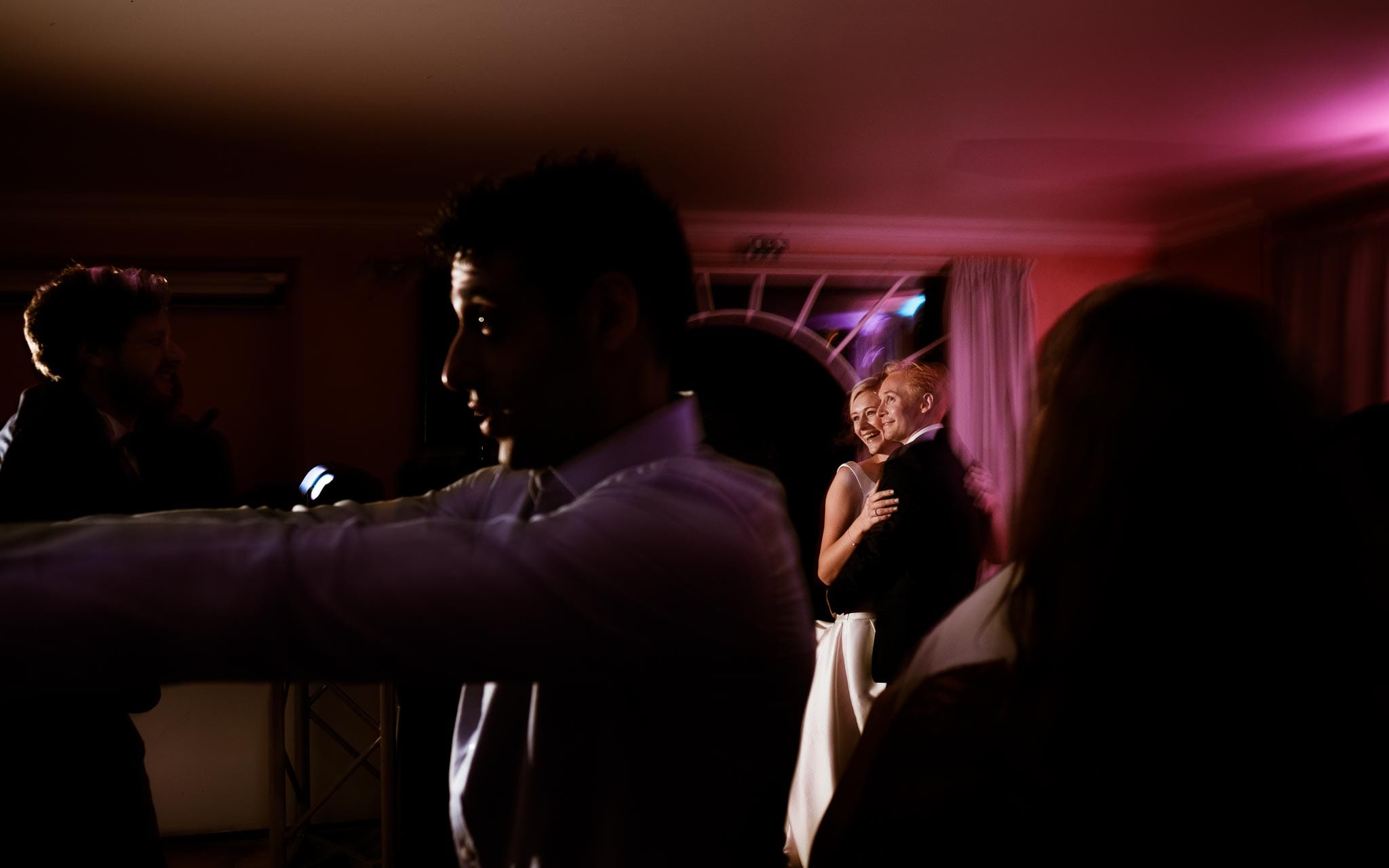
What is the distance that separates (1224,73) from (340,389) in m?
4.22

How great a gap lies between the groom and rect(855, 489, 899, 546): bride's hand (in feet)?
0.06

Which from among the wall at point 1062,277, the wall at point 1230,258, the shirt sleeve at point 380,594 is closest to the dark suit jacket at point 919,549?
the shirt sleeve at point 380,594

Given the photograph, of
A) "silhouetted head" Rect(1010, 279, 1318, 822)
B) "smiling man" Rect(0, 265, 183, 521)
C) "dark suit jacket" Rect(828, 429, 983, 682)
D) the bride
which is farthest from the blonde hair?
"silhouetted head" Rect(1010, 279, 1318, 822)

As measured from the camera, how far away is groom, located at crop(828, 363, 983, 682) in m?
2.61

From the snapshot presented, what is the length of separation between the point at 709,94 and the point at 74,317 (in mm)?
2126

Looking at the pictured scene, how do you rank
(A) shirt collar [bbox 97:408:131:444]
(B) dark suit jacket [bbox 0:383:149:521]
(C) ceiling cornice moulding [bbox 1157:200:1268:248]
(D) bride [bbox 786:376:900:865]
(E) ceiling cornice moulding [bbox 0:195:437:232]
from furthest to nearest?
(C) ceiling cornice moulding [bbox 1157:200:1268:248], (E) ceiling cornice moulding [bbox 0:195:437:232], (D) bride [bbox 786:376:900:865], (A) shirt collar [bbox 97:408:131:444], (B) dark suit jacket [bbox 0:383:149:521]

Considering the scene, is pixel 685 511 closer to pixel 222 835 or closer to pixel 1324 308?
pixel 222 835

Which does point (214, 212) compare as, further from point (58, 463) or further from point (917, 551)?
point (917, 551)

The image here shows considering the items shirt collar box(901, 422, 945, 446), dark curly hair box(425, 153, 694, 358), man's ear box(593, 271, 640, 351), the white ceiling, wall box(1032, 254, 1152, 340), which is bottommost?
shirt collar box(901, 422, 945, 446)

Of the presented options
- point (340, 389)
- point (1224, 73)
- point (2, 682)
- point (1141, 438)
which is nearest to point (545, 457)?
point (2, 682)

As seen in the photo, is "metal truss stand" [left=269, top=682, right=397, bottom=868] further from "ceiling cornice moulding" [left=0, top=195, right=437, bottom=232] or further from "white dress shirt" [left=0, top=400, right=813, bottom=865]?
"ceiling cornice moulding" [left=0, top=195, right=437, bottom=232]

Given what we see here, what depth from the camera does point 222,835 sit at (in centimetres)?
382

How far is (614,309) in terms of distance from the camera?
0.70 m

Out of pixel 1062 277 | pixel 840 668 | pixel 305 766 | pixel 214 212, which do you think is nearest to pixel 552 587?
pixel 840 668
